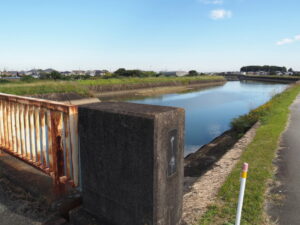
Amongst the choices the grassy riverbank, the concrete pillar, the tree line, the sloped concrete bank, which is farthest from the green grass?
the tree line

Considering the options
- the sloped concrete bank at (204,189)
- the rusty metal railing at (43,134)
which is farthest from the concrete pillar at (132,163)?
the sloped concrete bank at (204,189)

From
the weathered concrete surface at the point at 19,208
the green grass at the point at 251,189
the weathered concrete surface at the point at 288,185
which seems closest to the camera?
the weathered concrete surface at the point at 19,208

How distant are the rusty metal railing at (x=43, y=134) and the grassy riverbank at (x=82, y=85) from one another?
64.1 ft

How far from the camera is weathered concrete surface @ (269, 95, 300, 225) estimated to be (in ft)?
10.0

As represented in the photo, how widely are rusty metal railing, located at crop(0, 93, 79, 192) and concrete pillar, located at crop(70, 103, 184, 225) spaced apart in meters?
0.39

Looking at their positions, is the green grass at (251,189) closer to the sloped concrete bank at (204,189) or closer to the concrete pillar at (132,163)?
the sloped concrete bank at (204,189)

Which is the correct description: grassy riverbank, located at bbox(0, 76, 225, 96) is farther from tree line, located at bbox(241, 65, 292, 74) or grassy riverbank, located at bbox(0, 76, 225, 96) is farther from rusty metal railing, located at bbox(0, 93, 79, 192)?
tree line, located at bbox(241, 65, 292, 74)

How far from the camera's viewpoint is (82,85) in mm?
33688

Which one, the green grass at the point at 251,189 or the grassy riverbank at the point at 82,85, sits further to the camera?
the grassy riverbank at the point at 82,85

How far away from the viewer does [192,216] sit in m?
3.01

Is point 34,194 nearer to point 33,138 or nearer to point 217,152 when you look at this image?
point 33,138

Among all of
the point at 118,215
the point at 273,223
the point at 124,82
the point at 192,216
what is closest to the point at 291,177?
the point at 273,223

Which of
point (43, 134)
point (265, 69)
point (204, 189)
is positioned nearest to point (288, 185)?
point (204, 189)

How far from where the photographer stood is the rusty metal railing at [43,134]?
2.87 meters
